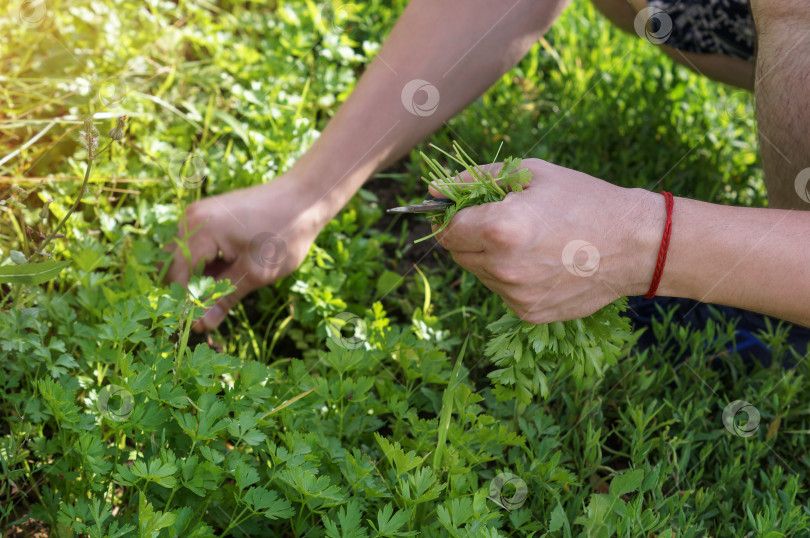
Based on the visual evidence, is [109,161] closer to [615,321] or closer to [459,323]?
[459,323]

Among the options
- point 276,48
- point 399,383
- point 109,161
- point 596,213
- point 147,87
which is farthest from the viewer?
point 276,48

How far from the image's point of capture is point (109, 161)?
226 cm

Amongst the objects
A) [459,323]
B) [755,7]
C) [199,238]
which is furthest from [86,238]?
[755,7]

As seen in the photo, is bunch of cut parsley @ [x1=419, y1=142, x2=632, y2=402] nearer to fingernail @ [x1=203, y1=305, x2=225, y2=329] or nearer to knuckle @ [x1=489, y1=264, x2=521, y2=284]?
knuckle @ [x1=489, y1=264, x2=521, y2=284]

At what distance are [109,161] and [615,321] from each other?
5.44ft
